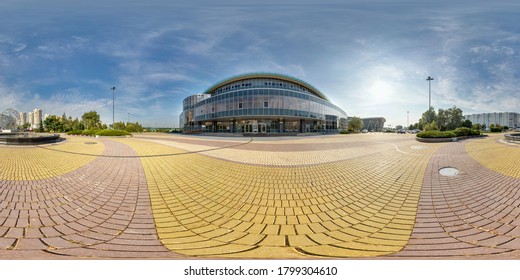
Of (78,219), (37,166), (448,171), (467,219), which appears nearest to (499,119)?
(448,171)

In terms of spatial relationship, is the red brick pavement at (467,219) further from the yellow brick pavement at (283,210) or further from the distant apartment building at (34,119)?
the distant apartment building at (34,119)

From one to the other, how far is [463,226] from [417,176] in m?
3.29

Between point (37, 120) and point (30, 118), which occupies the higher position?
point (30, 118)

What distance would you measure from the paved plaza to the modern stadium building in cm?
3208

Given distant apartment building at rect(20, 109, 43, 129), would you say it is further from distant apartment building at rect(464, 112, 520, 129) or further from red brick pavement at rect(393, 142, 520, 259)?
distant apartment building at rect(464, 112, 520, 129)

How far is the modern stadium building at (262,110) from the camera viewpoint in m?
38.6

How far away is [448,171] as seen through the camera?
725 centimetres

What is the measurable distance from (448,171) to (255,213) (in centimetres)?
712

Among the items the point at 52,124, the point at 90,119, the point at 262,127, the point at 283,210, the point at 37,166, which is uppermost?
the point at 90,119

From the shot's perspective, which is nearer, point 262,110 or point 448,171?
point 448,171

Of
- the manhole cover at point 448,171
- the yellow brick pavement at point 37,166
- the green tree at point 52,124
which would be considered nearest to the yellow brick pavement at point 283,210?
the manhole cover at point 448,171

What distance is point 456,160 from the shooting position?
9141 mm

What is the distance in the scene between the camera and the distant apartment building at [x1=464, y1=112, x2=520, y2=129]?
9469 centimetres

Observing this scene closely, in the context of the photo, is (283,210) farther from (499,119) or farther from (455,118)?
(499,119)
